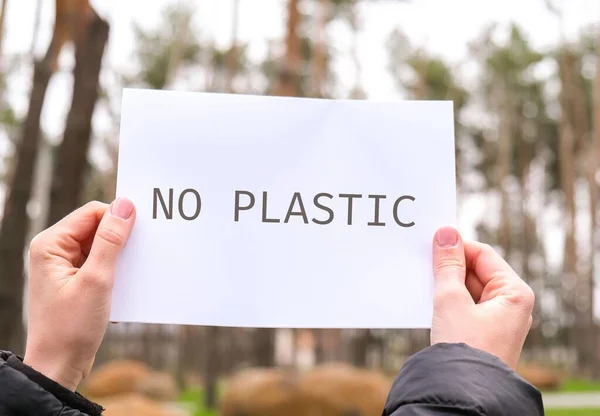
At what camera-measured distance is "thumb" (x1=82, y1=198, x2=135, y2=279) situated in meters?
1.16

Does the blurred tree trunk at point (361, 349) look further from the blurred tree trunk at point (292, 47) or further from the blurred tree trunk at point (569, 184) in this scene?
the blurred tree trunk at point (292, 47)

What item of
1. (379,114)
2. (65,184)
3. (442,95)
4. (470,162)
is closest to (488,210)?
(470,162)

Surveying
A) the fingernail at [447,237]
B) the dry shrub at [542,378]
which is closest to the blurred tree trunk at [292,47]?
the dry shrub at [542,378]

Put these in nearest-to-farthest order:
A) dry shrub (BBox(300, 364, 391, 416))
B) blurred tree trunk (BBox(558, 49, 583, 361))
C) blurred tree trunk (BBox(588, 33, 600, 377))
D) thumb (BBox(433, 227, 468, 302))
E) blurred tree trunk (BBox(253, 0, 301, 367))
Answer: thumb (BBox(433, 227, 468, 302)) → dry shrub (BBox(300, 364, 391, 416)) → blurred tree trunk (BBox(253, 0, 301, 367)) → blurred tree trunk (BBox(588, 33, 600, 377)) → blurred tree trunk (BBox(558, 49, 583, 361))

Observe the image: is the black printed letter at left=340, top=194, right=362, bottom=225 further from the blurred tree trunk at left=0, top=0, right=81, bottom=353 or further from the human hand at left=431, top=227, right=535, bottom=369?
the blurred tree trunk at left=0, top=0, right=81, bottom=353

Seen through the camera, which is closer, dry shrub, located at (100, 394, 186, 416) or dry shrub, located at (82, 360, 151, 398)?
dry shrub, located at (100, 394, 186, 416)

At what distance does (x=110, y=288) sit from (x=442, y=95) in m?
26.0

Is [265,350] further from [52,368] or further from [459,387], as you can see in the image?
[459,387]

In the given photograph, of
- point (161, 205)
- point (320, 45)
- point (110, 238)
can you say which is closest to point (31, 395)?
point (110, 238)

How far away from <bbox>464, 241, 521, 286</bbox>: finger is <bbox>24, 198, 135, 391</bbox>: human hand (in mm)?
591

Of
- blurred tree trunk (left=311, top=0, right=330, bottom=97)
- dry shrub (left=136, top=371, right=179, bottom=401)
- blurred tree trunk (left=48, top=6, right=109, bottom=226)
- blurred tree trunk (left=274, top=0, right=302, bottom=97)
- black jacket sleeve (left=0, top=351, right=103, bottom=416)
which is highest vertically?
blurred tree trunk (left=311, top=0, right=330, bottom=97)

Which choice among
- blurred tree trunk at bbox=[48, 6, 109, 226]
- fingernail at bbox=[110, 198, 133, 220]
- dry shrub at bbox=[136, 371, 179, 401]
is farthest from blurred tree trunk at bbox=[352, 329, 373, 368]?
fingernail at bbox=[110, 198, 133, 220]

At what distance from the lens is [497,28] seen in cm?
2508

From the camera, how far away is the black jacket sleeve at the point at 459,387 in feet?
3.03
